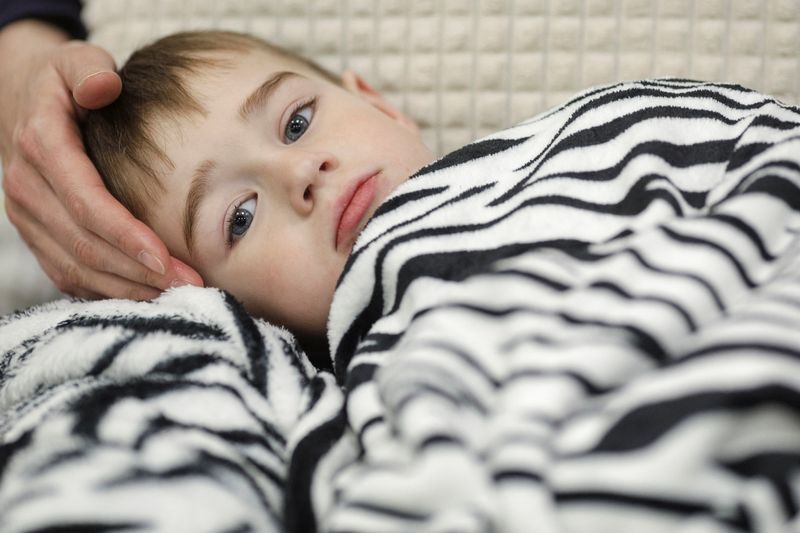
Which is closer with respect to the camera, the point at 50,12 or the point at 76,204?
the point at 76,204

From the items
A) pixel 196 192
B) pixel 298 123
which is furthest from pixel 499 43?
pixel 196 192

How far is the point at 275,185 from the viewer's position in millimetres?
700

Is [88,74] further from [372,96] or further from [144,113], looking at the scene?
[372,96]

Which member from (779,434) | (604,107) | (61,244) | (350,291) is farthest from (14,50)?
(779,434)

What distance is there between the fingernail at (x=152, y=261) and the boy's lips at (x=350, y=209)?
158 mm

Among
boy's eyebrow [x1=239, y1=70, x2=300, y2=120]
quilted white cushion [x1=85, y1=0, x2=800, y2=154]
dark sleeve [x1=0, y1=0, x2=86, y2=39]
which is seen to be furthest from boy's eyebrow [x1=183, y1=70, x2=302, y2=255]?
dark sleeve [x1=0, y1=0, x2=86, y2=39]

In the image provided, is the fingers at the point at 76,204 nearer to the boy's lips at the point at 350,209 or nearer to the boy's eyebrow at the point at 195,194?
the boy's eyebrow at the point at 195,194

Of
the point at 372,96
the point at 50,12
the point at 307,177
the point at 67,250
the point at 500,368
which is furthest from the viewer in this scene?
the point at 50,12

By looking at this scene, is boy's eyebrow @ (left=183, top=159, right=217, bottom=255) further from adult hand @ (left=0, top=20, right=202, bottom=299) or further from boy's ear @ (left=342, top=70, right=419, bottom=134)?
boy's ear @ (left=342, top=70, right=419, bottom=134)

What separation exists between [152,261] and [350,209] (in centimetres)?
18

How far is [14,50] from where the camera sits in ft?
3.24

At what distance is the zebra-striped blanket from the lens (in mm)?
389

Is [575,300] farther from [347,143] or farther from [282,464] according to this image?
[347,143]

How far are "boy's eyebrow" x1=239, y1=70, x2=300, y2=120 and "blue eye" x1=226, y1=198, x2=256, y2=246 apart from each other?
0.28ft
